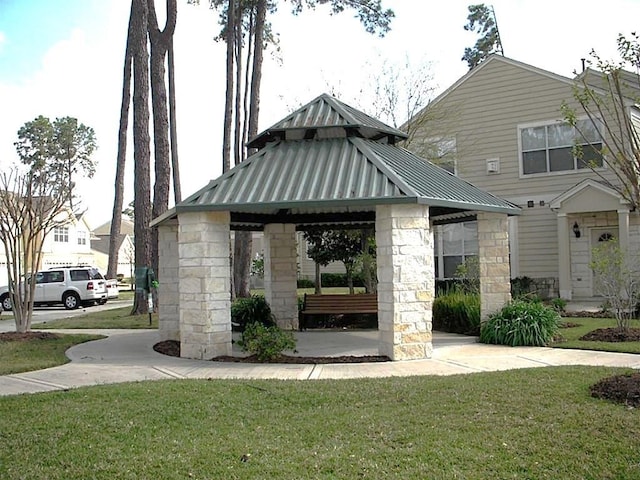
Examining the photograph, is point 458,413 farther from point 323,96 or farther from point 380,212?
point 323,96

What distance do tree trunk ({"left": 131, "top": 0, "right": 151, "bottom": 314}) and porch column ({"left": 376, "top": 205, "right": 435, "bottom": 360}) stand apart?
35.3ft

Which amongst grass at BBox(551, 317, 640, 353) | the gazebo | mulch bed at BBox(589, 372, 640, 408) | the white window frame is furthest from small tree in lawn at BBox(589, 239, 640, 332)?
the white window frame

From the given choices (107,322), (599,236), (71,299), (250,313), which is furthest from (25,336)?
(599,236)

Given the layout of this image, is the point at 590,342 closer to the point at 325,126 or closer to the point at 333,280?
the point at 325,126

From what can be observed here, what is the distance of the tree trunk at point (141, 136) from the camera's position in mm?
18625

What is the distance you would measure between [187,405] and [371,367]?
325 cm

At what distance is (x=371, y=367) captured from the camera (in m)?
9.07

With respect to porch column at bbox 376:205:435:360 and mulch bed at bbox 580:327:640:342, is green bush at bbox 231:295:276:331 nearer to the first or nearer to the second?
porch column at bbox 376:205:435:360

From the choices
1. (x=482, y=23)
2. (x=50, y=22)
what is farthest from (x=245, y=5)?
(x=482, y=23)

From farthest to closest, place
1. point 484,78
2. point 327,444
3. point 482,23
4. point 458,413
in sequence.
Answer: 1. point 482,23
2. point 484,78
3. point 458,413
4. point 327,444

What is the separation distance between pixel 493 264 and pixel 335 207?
341cm

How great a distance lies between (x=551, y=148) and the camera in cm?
1977

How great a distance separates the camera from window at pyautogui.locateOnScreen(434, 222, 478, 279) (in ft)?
69.8

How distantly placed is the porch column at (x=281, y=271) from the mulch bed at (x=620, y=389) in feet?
27.8
